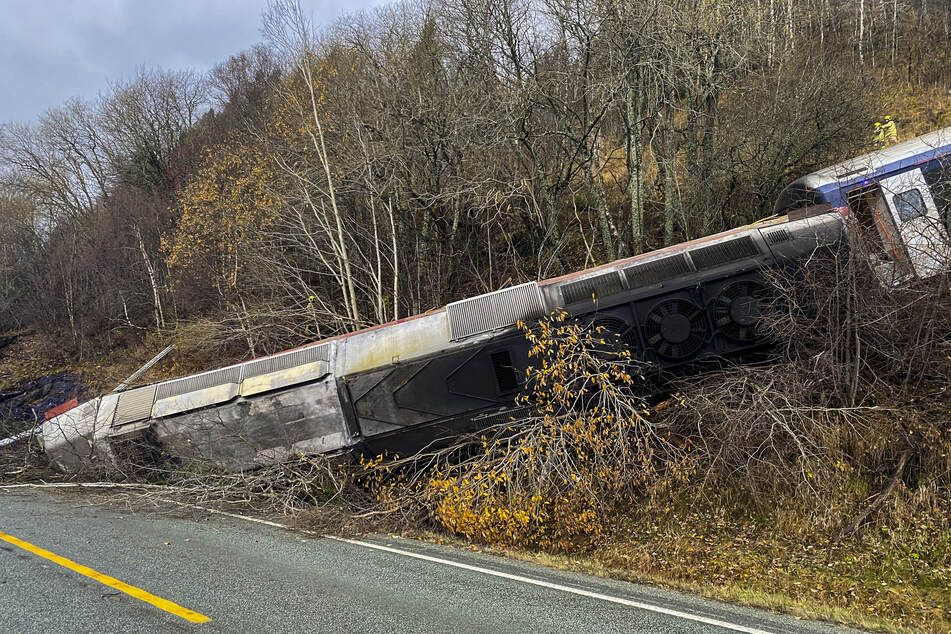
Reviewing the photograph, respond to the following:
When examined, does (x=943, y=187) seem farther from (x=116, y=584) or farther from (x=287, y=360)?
(x=116, y=584)

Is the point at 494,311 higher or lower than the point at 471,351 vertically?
higher

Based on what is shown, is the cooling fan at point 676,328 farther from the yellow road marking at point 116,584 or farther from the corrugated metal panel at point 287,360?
the yellow road marking at point 116,584

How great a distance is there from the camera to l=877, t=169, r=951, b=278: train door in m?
7.22

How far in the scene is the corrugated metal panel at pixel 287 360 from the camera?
32.4 feet

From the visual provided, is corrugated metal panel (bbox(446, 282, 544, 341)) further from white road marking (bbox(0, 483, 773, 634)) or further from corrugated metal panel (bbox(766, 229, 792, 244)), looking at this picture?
corrugated metal panel (bbox(766, 229, 792, 244))

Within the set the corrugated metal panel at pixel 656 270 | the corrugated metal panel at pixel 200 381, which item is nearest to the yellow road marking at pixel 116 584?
the corrugated metal panel at pixel 200 381

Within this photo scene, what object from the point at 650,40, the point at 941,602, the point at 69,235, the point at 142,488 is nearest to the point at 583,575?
the point at 941,602

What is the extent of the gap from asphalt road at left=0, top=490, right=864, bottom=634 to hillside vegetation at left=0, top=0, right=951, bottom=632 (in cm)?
68

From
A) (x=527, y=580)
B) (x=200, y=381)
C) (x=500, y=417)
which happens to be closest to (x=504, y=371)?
(x=500, y=417)

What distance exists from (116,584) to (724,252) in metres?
9.04

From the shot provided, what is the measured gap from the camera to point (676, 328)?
340 inches

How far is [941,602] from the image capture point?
542cm

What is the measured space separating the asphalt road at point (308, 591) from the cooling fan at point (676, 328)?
11.6 feet

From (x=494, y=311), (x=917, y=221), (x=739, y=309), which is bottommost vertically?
(x=739, y=309)
